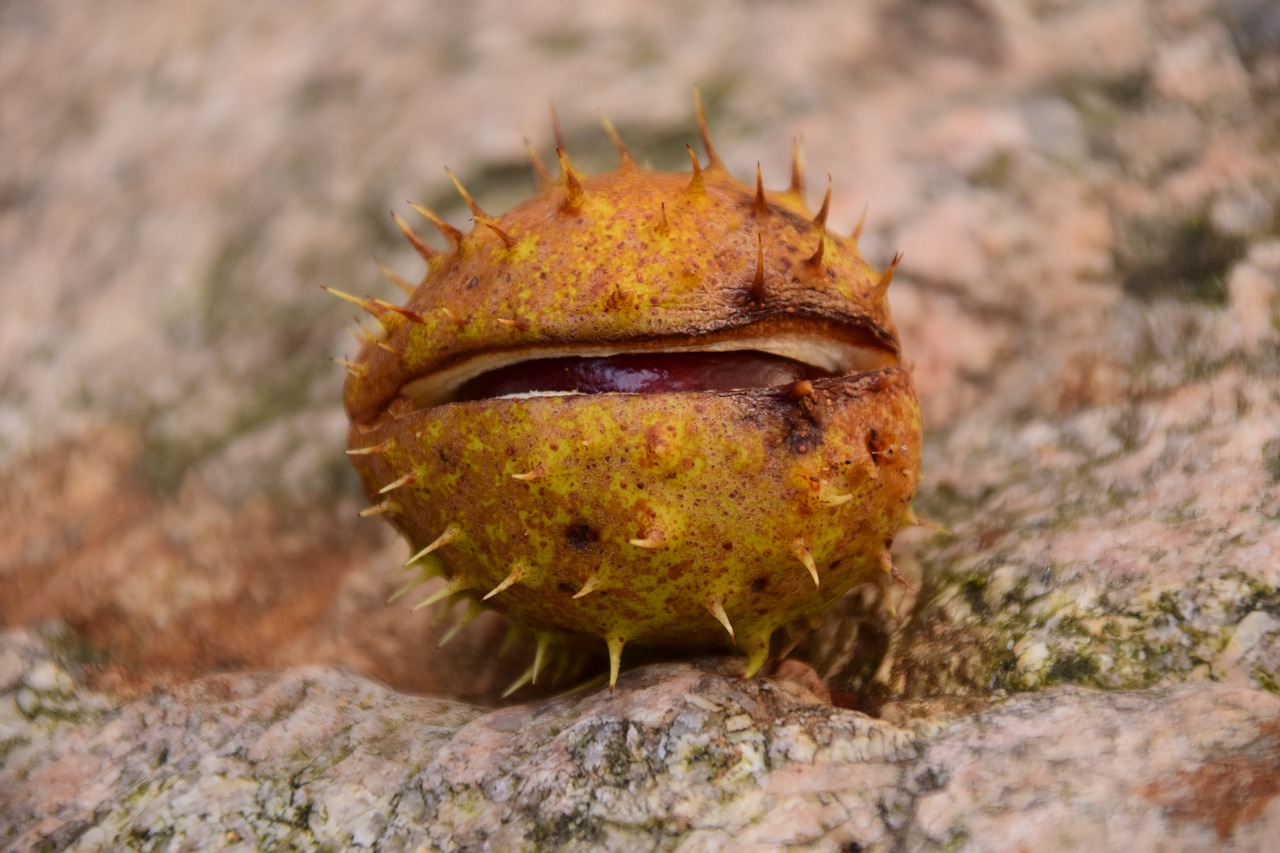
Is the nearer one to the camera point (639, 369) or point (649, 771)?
point (649, 771)

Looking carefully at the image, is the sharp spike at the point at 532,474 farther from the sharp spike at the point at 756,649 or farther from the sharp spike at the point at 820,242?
the sharp spike at the point at 820,242

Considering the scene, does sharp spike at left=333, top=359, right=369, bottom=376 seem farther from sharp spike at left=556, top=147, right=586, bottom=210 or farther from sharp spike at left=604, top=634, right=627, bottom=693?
sharp spike at left=604, top=634, right=627, bottom=693

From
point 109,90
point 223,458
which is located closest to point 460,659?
point 223,458

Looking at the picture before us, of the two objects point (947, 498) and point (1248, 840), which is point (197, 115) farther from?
point (1248, 840)

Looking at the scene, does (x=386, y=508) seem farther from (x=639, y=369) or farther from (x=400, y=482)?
(x=639, y=369)

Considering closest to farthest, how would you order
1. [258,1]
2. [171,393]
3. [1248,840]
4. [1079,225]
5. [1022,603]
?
[1248,840]
[1022,603]
[1079,225]
[171,393]
[258,1]

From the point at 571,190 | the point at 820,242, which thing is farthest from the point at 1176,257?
the point at 571,190

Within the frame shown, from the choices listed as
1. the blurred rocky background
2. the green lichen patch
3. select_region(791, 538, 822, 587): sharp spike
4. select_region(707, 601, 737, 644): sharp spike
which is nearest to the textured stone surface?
the blurred rocky background
